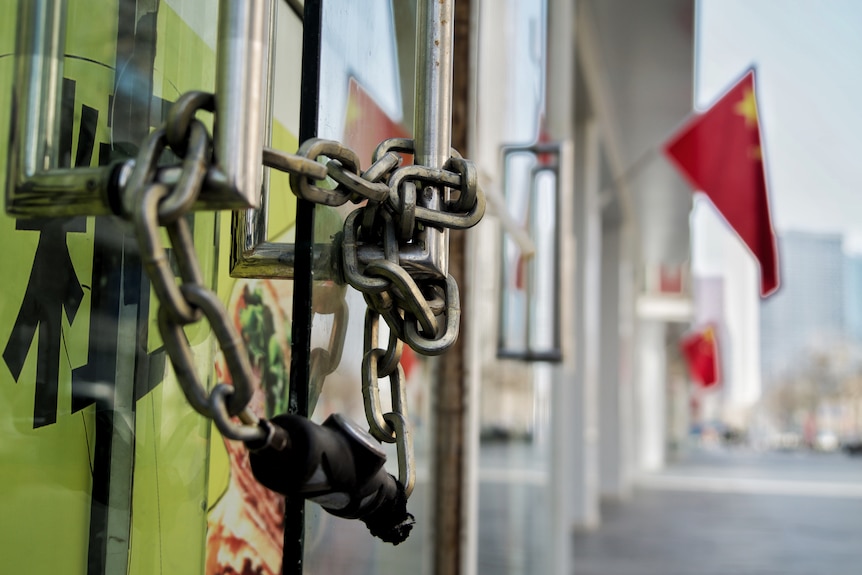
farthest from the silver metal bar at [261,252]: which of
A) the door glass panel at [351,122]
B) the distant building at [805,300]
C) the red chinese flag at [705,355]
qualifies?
the distant building at [805,300]

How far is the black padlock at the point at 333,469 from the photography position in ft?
1.58

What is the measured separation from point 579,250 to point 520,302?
510 centimetres

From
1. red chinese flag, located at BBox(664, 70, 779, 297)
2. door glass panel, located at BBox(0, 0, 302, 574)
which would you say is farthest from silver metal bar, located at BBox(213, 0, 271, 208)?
red chinese flag, located at BBox(664, 70, 779, 297)

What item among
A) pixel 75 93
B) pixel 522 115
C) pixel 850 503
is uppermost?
pixel 522 115

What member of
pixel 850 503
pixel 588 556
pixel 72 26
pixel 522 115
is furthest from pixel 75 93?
pixel 850 503

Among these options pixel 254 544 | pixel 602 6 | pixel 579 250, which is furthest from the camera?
pixel 579 250

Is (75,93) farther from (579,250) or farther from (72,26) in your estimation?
(579,250)

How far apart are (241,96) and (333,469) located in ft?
0.70

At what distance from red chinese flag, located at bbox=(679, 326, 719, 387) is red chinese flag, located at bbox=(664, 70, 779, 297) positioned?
47.0 ft

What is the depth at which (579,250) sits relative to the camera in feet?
27.6

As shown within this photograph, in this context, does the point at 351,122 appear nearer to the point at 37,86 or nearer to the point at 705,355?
the point at 37,86

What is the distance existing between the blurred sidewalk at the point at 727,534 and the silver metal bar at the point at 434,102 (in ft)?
17.8

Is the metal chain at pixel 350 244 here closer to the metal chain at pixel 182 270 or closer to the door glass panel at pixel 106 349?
the metal chain at pixel 182 270

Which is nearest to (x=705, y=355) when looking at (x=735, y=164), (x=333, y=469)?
(x=735, y=164)
